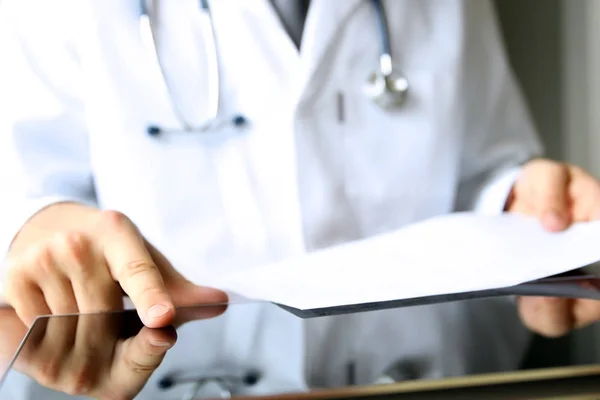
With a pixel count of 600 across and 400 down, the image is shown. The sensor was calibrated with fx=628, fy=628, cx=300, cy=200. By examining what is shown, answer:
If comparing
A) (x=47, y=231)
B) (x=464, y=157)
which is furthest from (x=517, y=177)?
(x=47, y=231)

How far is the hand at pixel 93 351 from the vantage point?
0.94 ft

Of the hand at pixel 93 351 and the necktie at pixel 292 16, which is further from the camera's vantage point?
the necktie at pixel 292 16

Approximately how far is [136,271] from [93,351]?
0.27ft

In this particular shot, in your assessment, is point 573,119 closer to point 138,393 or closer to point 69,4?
point 69,4

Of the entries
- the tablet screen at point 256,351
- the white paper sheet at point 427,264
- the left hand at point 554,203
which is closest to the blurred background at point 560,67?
the left hand at point 554,203

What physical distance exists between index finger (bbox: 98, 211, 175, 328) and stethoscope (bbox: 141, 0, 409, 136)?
0.69 feet

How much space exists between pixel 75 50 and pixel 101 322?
1.26 ft

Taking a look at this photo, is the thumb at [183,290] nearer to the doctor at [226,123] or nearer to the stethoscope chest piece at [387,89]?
the doctor at [226,123]

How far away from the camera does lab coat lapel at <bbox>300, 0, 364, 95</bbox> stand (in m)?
0.67

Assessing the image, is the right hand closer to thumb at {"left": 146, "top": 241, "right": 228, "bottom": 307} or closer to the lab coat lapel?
thumb at {"left": 146, "top": 241, "right": 228, "bottom": 307}

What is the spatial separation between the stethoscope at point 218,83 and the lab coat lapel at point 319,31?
0.05 metres

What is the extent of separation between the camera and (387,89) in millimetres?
708

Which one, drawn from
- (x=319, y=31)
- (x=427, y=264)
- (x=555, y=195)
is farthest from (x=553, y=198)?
(x=319, y=31)

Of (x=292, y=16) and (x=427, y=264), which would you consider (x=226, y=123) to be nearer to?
(x=292, y=16)
